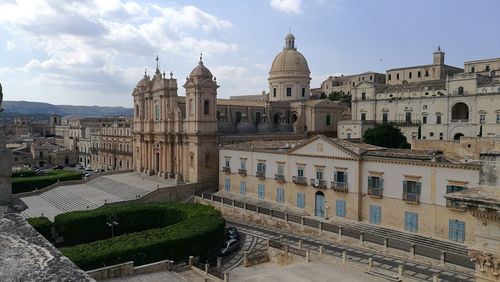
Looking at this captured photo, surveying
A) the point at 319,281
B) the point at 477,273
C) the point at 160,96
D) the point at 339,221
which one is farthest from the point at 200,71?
the point at 477,273

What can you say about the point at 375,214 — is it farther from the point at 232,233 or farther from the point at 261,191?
the point at 261,191

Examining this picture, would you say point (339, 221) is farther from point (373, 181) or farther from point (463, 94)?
point (463, 94)

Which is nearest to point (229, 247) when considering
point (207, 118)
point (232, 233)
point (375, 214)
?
point (232, 233)

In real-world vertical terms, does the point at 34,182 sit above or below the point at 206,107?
below

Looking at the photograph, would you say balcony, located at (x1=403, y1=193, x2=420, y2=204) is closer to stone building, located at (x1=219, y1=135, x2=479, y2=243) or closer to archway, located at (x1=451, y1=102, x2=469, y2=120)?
stone building, located at (x1=219, y1=135, x2=479, y2=243)

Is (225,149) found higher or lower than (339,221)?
higher

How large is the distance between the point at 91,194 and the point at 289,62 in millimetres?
33945

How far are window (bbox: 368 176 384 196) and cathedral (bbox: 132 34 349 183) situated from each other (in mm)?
20155

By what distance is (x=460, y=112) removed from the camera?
56562 millimetres

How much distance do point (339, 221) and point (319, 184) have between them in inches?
128

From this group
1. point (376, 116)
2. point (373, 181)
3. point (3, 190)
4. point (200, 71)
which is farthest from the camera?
point (376, 116)

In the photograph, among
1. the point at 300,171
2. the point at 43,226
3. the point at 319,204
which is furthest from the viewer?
the point at 300,171

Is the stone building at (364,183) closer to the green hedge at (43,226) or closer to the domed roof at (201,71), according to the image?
the domed roof at (201,71)

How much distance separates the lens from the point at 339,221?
3109cm
